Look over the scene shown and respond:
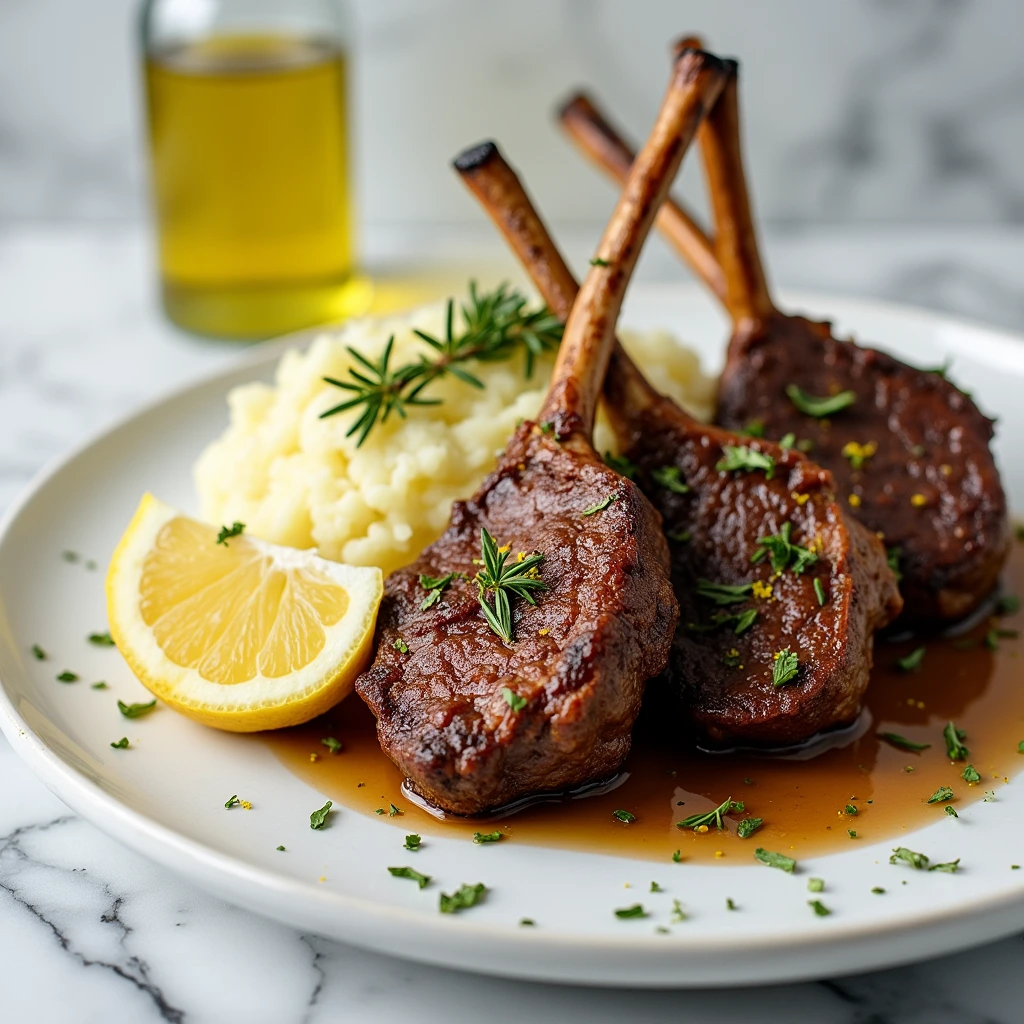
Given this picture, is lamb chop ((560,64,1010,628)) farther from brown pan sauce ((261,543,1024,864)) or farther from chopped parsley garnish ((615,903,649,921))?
chopped parsley garnish ((615,903,649,921))

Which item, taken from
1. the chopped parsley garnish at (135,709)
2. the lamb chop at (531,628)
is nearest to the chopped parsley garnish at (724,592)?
the lamb chop at (531,628)

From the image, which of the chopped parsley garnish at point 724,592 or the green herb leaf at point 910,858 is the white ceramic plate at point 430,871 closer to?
the green herb leaf at point 910,858

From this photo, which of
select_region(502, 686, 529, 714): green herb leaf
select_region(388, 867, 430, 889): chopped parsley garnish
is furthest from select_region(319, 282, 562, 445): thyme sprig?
select_region(388, 867, 430, 889): chopped parsley garnish

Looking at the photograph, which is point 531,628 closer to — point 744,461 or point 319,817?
point 319,817

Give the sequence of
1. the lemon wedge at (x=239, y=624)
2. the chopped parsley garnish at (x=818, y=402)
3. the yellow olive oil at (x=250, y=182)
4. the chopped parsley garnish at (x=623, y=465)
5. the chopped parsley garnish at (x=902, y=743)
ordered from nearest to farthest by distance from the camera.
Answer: the lemon wedge at (x=239, y=624) → the chopped parsley garnish at (x=902, y=743) → the chopped parsley garnish at (x=623, y=465) → the chopped parsley garnish at (x=818, y=402) → the yellow olive oil at (x=250, y=182)

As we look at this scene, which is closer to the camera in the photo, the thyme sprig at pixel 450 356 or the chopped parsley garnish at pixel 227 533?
the chopped parsley garnish at pixel 227 533
